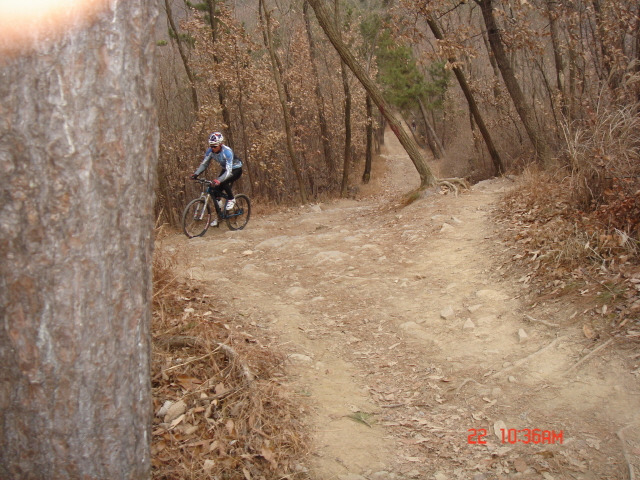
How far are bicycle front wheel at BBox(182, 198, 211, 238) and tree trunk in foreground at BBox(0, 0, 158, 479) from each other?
9442mm

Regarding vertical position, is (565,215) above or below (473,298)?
above

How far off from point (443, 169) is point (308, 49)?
33.9ft

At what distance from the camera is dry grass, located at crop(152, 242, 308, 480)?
2961mm

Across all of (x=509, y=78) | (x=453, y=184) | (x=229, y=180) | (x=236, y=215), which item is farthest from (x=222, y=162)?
(x=509, y=78)

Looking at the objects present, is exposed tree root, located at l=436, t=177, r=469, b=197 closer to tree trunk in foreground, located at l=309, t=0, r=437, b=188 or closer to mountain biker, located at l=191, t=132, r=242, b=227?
tree trunk in foreground, located at l=309, t=0, r=437, b=188

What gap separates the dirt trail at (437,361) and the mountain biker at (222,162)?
10.6ft

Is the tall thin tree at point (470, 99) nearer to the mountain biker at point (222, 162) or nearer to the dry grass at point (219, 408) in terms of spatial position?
the mountain biker at point (222, 162)

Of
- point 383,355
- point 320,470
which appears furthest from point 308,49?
point 320,470

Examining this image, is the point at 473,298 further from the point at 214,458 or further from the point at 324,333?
the point at 214,458

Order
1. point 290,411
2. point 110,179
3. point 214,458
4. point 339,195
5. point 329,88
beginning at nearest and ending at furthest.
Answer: point 110,179, point 214,458, point 290,411, point 339,195, point 329,88

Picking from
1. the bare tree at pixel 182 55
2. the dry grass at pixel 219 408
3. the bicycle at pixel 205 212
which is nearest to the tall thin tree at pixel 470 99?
the bicycle at pixel 205 212

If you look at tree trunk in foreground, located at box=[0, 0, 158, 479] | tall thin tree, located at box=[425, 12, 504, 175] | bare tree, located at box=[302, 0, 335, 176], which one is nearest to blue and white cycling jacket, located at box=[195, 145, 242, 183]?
tall thin tree, located at box=[425, 12, 504, 175]

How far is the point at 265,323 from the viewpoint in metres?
5.46
